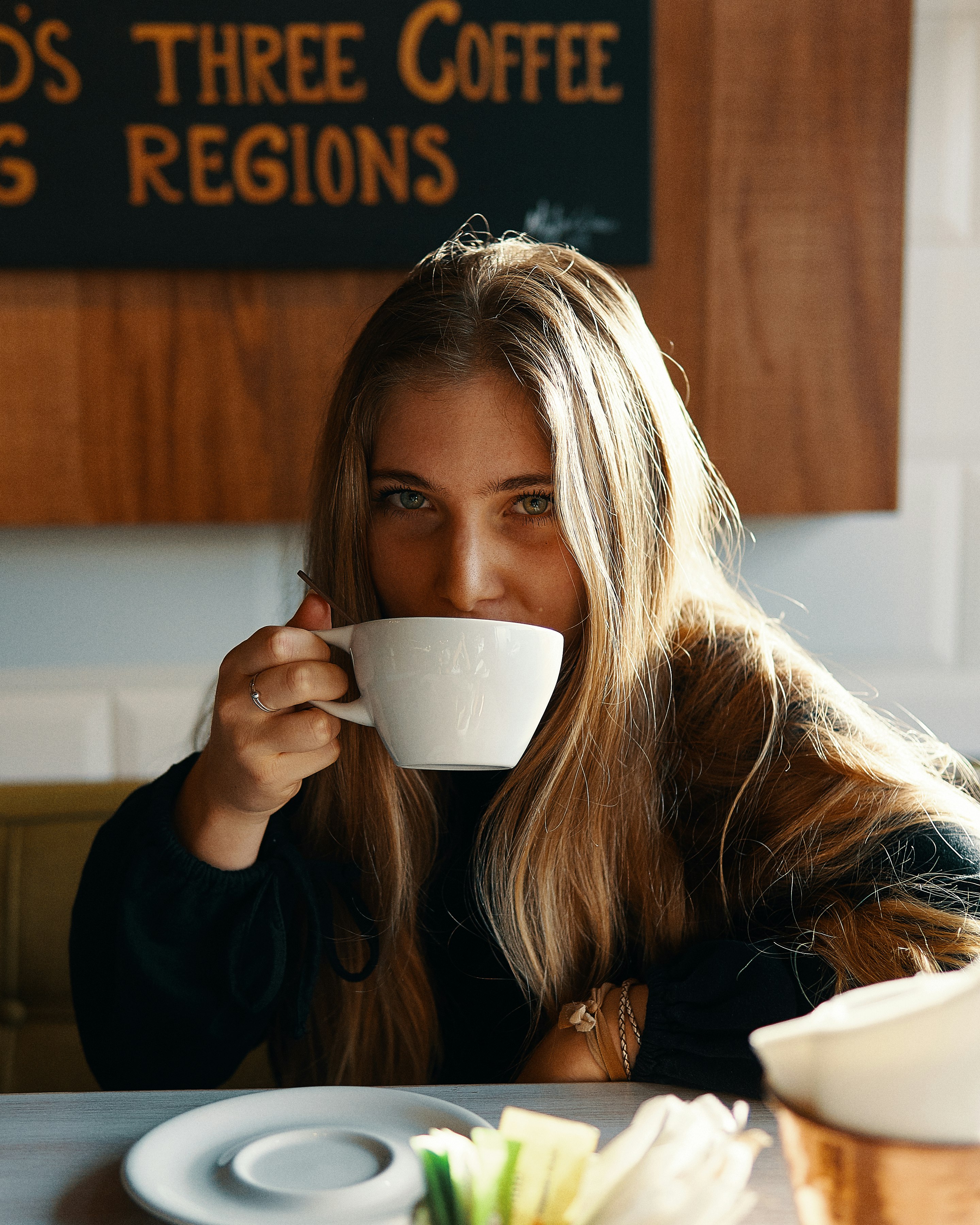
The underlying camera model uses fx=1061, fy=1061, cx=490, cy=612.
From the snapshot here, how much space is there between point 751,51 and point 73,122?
2.97 ft

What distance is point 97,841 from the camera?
99cm

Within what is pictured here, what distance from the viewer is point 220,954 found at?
0.93 m

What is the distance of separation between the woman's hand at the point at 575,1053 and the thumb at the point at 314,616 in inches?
13.6

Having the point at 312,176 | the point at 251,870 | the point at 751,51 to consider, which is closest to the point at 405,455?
the point at 251,870

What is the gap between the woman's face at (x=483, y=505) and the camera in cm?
89

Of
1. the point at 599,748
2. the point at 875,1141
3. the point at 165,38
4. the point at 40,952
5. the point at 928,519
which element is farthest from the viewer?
the point at 928,519

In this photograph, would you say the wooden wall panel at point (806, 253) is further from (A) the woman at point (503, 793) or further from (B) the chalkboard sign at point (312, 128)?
(A) the woman at point (503, 793)

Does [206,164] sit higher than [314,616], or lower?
higher

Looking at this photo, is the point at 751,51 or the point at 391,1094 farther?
the point at 751,51

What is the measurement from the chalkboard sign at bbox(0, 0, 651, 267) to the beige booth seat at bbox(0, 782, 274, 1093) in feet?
2.43

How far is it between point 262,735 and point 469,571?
209 millimetres

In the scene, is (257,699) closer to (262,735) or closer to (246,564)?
(262,735)

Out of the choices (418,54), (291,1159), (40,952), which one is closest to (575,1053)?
(291,1159)

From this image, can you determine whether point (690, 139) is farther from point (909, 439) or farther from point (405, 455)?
point (405, 455)
